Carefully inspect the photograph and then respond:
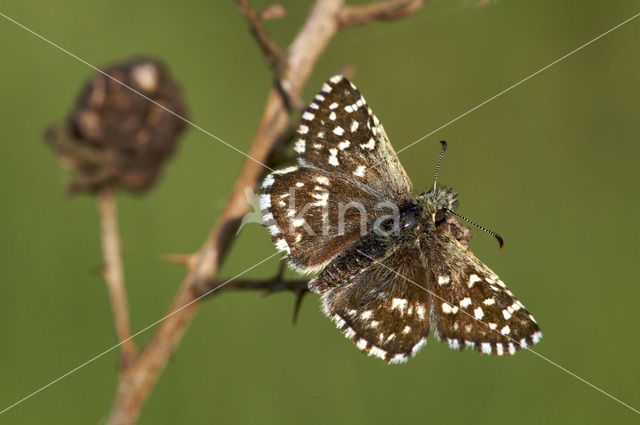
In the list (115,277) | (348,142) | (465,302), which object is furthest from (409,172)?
(115,277)

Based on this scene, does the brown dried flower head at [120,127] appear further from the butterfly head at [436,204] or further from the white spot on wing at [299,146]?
the butterfly head at [436,204]

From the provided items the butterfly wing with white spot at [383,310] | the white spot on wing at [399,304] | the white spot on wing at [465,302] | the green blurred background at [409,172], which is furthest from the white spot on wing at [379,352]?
the green blurred background at [409,172]

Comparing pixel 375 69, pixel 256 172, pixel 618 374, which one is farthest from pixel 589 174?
pixel 256 172

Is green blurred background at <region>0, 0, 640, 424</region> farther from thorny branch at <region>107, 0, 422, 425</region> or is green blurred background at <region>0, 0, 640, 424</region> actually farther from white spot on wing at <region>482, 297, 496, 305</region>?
white spot on wing at <region>482, 297, 496, 305</region>

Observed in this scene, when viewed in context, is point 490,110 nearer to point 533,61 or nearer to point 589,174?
point 533,61

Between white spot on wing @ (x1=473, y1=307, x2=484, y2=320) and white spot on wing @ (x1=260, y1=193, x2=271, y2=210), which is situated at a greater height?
white spot on wing @ (x1=260, y1=193, x2=271, y2=210)

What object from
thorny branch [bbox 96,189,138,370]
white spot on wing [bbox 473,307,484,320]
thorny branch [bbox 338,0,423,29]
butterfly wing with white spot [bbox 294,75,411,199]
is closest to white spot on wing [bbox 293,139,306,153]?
butterfly wing with white spot [bbox 294,75,411,199]

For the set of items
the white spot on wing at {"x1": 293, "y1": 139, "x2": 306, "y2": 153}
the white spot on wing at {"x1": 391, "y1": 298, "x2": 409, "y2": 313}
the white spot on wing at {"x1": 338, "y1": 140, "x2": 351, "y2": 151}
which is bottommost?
the white spot on wing at {"x1": 391, "y1": 298, "x2": 409, "y2": 313}
